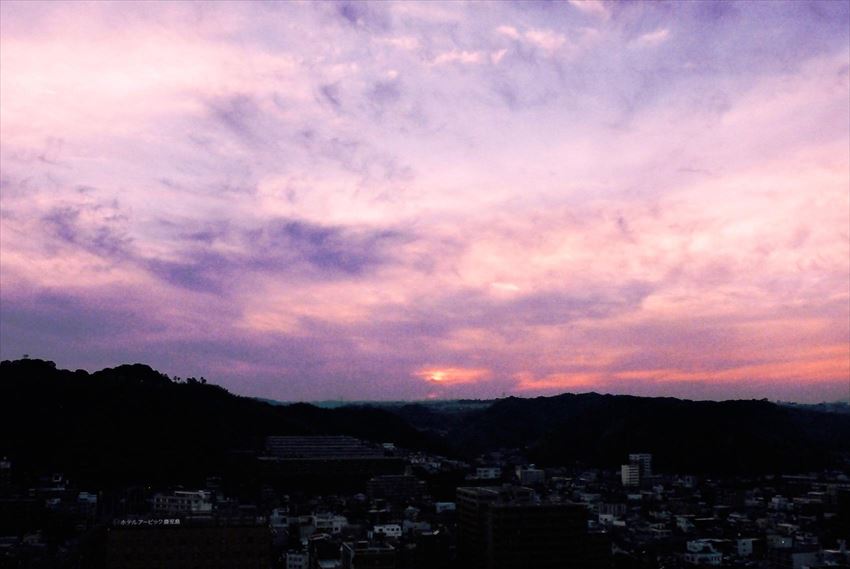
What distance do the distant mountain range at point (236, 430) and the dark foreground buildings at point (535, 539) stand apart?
47.7 meters

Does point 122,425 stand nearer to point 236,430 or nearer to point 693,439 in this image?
point 236,430

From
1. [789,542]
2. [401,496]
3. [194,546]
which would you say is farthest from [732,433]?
[194,546]

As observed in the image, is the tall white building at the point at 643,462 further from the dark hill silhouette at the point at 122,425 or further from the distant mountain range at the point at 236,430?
the dark hill silhouette at the point at 122,425

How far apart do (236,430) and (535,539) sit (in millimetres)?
73721

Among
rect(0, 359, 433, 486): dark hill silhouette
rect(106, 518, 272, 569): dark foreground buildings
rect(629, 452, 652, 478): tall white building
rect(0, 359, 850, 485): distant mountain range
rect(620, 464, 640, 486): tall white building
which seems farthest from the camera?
rect(629, 452, 652, 478): tall white building

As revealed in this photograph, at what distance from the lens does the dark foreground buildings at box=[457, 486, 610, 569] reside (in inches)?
2016

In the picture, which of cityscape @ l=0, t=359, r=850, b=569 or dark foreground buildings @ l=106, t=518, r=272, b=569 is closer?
dark foreground buildings @ l=106, t=518, r=272, b=569

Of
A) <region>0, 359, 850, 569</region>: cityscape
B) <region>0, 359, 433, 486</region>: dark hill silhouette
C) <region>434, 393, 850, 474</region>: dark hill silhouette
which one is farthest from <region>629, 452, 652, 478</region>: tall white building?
<region>0, 359, 433, 486</region>: dark hill silhouette

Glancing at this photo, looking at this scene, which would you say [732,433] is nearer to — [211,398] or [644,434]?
[644,434]

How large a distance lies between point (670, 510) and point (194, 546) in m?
54.9

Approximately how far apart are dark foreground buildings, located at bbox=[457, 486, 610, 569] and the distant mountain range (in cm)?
4769

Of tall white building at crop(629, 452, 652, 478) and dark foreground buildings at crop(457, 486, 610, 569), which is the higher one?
tall white building at crop(629, 452, 652, 478)

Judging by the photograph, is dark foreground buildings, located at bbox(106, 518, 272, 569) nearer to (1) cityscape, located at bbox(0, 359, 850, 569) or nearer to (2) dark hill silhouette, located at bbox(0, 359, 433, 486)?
(1) cityscape, located at bbox(0, 359, 850, 569)

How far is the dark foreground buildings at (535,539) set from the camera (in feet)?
168
